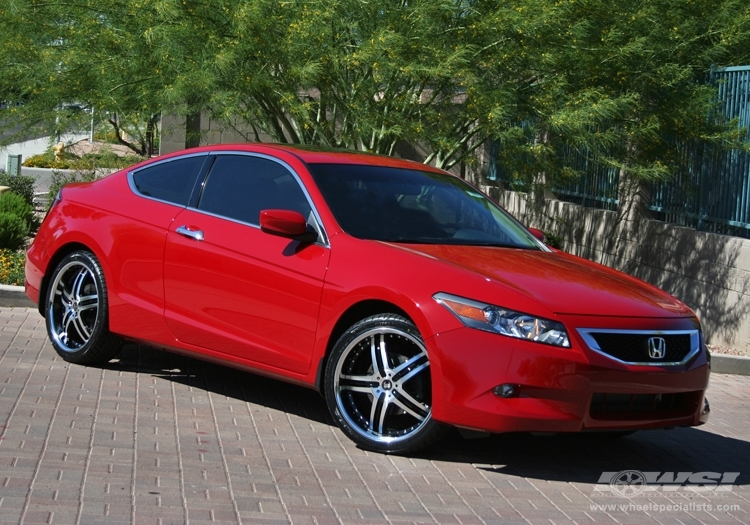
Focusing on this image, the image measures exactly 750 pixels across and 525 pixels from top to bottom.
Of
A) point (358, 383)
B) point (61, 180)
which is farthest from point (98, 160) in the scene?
point (358, 383)

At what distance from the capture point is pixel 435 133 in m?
11.2

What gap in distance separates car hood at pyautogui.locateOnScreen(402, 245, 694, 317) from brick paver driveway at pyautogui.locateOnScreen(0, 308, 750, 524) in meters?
0.92

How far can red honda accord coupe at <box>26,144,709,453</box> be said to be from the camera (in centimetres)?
561

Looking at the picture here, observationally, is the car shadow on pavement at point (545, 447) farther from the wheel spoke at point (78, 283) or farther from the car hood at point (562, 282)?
the car hood at point (562, 282)

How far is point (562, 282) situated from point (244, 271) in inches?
74.5

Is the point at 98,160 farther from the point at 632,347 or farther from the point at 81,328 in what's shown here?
the point at 632,347

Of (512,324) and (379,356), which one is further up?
(512,324)

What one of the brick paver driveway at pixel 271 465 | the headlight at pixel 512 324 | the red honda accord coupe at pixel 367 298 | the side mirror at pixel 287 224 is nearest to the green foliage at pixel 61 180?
the red honda accord coupe at pixel 367 298

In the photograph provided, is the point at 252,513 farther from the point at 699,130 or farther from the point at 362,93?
the point at 699,130

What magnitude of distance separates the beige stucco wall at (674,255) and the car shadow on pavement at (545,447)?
12.8ft

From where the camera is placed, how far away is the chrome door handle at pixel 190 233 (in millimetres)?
6957

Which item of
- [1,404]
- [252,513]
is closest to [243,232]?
[1,404]

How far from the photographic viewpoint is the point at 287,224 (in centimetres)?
640

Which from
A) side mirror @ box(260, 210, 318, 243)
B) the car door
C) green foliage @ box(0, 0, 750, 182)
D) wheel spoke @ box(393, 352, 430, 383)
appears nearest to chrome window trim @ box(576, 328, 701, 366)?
wheel spoke @ box(393, 352, 430, 383)
